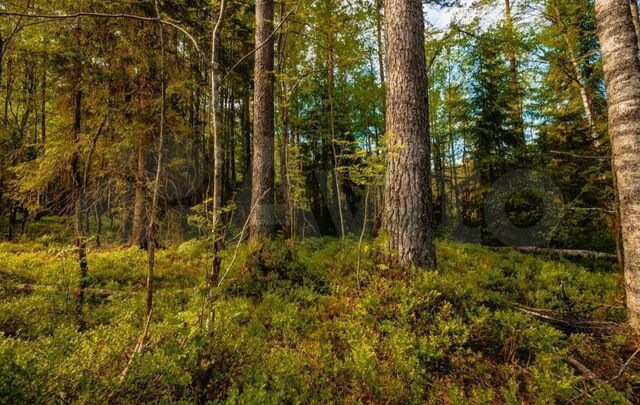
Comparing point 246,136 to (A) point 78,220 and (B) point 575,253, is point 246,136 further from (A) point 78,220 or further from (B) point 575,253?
(B) point 575,253

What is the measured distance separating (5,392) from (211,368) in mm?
1233

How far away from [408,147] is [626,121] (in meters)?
2.26

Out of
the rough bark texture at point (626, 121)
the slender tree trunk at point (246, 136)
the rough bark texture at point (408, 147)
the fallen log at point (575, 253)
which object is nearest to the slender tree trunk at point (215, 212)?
the rough bark texture at point (408, 147)

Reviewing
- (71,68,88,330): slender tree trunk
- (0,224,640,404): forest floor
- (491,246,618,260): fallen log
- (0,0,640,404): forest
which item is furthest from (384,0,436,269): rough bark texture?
(491,246,618,260): fallen log

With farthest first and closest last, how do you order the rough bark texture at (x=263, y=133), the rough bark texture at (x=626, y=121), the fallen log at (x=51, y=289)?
the rough bark texture at (x=263, y=133)
the fallen log at (x=51, y=289)
the rough bark texture at (x=626, y=121)

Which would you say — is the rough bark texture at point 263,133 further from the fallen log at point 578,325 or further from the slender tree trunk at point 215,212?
the fallen log at point 578,325

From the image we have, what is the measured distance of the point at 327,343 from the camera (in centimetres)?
317

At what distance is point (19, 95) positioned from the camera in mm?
12344

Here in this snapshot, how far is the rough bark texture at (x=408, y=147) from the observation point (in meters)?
3.77

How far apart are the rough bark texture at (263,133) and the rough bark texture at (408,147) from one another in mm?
2615

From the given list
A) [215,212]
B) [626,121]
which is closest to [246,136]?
[215,212]

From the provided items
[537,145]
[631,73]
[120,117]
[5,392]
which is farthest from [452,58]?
[5,392]

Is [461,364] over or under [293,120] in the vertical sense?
under

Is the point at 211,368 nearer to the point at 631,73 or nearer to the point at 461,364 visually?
the point at 461,364
